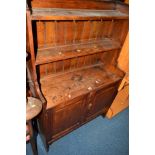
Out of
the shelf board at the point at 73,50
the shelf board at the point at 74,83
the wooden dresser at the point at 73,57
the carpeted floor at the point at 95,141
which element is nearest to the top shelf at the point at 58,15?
the wooden dresser at the point at 73,57

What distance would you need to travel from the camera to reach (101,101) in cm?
202

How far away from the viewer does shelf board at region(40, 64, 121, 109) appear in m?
1.50

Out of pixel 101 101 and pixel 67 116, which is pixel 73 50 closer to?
pixel 67 116

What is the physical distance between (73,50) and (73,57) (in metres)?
0.08

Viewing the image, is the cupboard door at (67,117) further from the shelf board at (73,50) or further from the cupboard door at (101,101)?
the shelf board at (73,50)

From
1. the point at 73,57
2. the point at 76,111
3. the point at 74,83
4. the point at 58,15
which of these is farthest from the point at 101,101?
the point at 58,15

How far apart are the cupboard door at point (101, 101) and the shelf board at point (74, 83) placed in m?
0.13

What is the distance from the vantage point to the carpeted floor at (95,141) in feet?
6.48

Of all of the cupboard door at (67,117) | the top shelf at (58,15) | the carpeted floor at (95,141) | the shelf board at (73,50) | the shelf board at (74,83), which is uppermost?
the top shelf at (58,15)

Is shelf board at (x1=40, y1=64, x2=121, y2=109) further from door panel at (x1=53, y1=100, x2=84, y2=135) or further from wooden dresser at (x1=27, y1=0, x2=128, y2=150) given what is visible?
door panel at (x1=53, y1=100, x2=84, y2=135)

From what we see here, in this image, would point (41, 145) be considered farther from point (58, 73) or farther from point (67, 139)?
point (58, 73)
